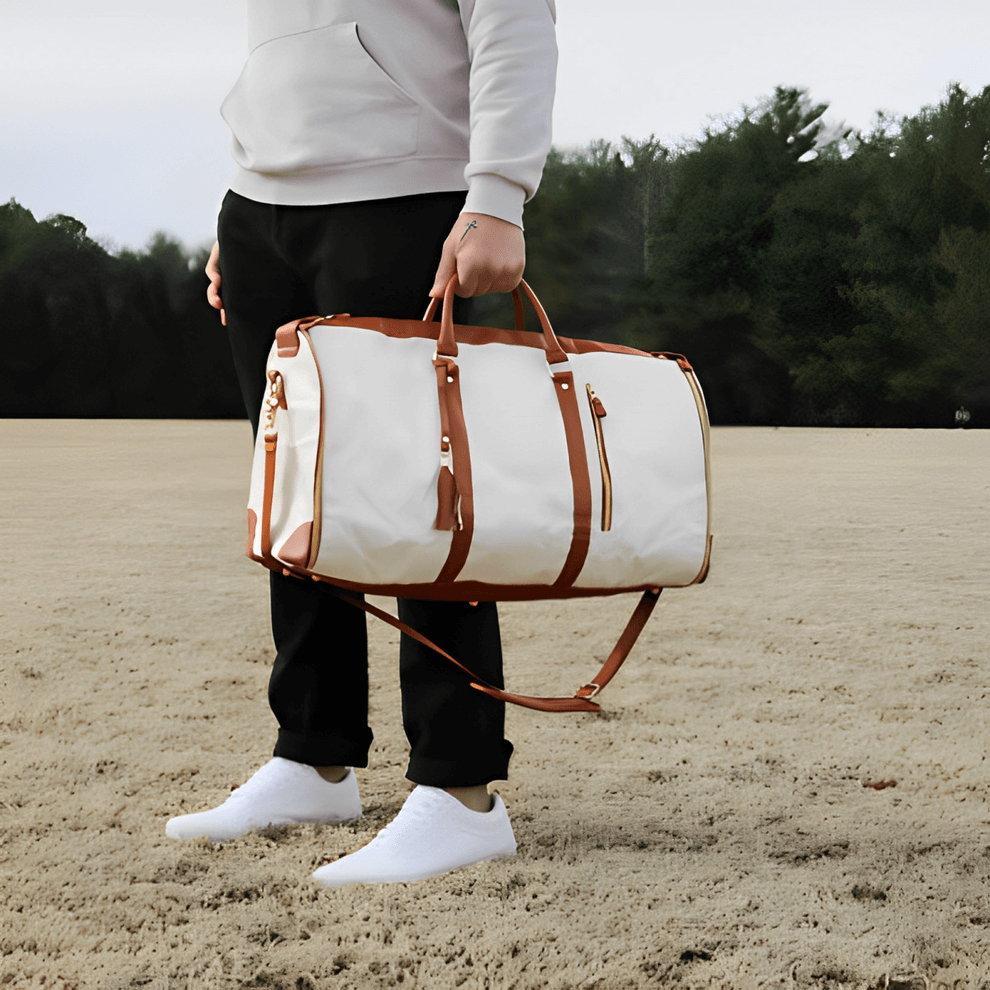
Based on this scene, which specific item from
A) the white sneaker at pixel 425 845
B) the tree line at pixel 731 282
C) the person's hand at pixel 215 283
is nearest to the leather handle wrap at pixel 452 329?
the person's hand at pixel 215 283

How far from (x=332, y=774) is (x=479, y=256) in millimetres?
718

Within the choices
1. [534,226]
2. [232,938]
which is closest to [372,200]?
[232,938]

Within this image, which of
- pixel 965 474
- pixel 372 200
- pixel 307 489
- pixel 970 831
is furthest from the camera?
pixel 965 474

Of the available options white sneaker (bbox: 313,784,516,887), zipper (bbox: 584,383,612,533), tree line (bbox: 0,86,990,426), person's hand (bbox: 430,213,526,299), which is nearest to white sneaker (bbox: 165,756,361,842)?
white sneaker (bbox: 313,784,516,887)

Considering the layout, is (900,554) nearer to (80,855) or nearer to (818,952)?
(818,952)

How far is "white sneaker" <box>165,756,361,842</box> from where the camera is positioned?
54.9 inches

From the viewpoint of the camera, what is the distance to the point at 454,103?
129 cm

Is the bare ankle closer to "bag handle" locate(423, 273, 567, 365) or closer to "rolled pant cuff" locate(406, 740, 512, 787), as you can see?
"rolled pant cuff" locate(406, 740, 512, 787)

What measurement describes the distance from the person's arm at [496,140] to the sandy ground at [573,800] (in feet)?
2.31

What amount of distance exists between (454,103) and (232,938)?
38.1 inches

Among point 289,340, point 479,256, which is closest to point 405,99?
point 479,256

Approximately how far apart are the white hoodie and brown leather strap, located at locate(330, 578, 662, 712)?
18.6 inches

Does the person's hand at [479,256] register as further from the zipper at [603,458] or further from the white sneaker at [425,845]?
the white sneaker at [425,845]

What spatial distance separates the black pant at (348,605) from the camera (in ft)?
4.14
